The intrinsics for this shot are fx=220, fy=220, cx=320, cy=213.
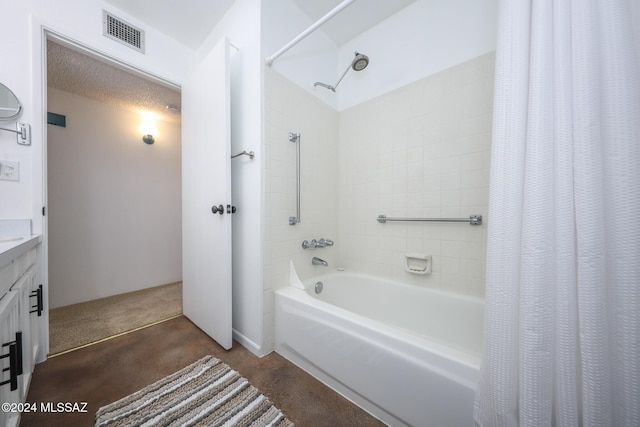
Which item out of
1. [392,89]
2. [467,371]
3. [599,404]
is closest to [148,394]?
[467,371]

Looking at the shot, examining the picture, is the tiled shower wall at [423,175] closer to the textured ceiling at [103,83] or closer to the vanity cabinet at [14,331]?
the vanity cabinet at [14,331]

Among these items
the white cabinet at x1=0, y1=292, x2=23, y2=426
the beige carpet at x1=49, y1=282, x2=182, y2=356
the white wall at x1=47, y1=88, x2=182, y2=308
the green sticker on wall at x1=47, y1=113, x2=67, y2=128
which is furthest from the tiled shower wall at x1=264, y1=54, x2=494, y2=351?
the green sticker on wall at x1=47, y1=113, x2=67, y2=128

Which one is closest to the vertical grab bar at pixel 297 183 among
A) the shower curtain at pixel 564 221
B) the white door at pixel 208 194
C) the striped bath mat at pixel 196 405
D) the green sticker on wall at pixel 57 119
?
the white door at pixel 208 194

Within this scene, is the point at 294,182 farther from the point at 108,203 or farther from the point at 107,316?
the point at 108,203

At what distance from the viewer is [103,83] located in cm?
205

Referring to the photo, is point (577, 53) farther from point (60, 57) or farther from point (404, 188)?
point (60, 57)

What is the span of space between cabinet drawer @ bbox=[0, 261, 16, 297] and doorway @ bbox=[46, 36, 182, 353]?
133cm

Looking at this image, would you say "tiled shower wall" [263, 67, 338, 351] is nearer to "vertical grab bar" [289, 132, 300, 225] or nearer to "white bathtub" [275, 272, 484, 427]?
"vertical grab bar" [289, 132, 300, 225]

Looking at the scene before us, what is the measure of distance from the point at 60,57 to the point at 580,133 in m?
3.10

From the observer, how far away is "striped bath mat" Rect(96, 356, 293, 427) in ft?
3.21

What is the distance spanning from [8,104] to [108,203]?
1.44m

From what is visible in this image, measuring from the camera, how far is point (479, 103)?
1.35m

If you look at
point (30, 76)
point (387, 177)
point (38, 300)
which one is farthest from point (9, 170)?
point (387, 177)

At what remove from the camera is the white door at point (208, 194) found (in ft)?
4.78
